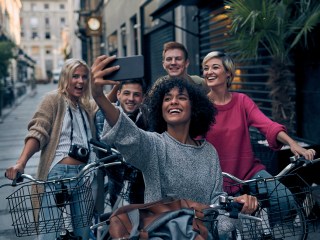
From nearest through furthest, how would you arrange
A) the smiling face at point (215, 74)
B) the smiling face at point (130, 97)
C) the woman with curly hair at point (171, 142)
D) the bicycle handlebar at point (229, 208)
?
the bicycle handlebar at point (229, 208), the woman with curly hair at point (171, 142), the smiling face at point (215, 74), the smiling face at point (130, 97)

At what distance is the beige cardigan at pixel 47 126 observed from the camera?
3.51 meters

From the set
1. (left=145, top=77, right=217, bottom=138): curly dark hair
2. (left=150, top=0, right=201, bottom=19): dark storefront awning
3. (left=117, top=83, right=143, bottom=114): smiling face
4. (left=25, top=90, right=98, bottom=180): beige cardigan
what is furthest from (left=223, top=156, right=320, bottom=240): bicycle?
(left=150, top=0, right=201, bottom=19): dark storefront awning

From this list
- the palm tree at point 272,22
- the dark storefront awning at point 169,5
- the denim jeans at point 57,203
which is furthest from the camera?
the dark storefront awning at point 169,5

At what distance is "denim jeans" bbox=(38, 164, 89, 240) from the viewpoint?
9.15ft

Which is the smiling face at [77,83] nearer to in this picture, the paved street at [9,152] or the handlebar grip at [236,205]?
the paved street at [9,152]

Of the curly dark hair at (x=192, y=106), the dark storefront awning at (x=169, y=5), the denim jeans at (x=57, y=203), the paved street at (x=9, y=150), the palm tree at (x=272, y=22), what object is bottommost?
the paved street at (x=9, y=150)

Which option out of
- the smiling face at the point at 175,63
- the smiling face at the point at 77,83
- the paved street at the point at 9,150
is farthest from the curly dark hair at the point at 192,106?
the smiling face at the point at 175,63

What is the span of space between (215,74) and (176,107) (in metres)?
0.90

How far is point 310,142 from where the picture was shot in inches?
277

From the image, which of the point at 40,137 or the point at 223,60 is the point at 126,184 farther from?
the point at 223,60

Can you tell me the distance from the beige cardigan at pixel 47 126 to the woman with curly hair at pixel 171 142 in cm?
103

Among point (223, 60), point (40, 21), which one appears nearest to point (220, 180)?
point (223, 60)

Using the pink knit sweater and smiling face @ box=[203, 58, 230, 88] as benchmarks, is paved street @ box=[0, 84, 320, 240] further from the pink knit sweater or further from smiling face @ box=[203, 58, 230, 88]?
smiling face @ box=[203, 58, 230, 88]

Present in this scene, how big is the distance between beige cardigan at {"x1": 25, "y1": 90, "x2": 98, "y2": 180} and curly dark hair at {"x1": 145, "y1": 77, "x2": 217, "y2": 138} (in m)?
1.00
